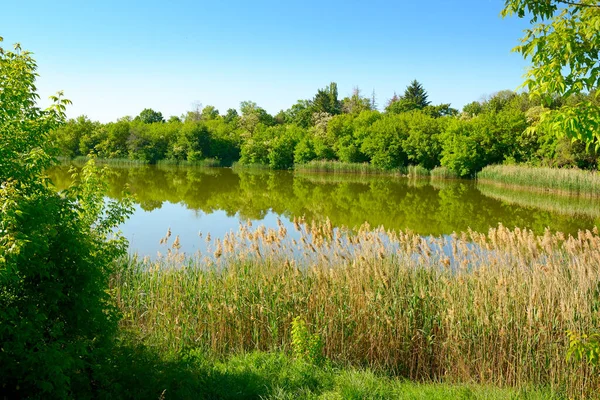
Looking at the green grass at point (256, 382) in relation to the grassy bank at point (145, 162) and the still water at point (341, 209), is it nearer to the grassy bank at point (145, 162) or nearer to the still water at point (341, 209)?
the still water at point (341, 209)

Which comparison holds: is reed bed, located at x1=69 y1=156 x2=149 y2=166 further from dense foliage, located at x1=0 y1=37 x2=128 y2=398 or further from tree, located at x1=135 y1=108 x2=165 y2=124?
dense foliage, located at x1=0 y1=37 x2=128 y2=398

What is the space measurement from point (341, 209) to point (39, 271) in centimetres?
1637

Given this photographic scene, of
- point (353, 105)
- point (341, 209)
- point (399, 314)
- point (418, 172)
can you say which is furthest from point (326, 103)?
point (399, 314)

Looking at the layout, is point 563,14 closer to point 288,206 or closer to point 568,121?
point 568,121

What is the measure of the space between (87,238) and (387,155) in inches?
1650

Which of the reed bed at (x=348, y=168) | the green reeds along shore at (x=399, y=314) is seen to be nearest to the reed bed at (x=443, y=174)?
the reed bed at (x=348, y=168)

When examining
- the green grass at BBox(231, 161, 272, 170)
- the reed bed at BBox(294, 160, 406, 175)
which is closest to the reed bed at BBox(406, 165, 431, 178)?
the reed bed at BBox(294, 160, 406, 175)

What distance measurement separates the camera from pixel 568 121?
3.94 meters

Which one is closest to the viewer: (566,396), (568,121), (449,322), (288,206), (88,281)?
(88,281)

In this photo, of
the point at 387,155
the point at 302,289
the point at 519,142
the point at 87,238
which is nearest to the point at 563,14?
the point at 302,289

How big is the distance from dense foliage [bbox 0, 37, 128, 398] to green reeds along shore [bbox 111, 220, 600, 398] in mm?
1806

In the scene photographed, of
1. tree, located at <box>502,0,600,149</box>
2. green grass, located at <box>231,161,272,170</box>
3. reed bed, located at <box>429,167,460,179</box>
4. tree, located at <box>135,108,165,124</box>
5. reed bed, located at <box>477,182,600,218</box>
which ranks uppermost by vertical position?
tree, located at <box>135,108,165,124</box>

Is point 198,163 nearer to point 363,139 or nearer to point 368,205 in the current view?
point 363,139

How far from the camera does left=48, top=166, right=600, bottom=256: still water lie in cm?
1450
